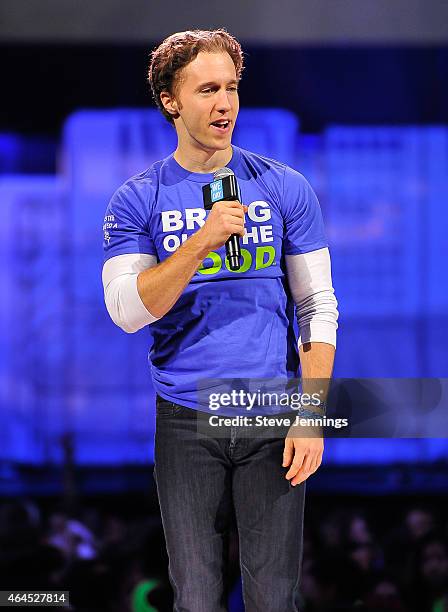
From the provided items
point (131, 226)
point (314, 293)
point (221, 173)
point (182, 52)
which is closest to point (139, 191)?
point (131, 226)

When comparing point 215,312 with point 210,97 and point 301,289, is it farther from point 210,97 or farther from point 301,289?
point 210,97

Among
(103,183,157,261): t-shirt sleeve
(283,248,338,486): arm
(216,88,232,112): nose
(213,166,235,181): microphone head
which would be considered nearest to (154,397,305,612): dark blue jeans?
(283,248,338,486): arm

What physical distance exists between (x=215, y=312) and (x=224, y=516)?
15.0 inches

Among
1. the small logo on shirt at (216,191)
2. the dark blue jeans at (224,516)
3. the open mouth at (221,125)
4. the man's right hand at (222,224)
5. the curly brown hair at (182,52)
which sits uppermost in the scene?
the curly brown hair at (182,52)

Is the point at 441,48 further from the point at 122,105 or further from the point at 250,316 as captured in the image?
the point at 250,316

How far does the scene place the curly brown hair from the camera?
1.75 meters

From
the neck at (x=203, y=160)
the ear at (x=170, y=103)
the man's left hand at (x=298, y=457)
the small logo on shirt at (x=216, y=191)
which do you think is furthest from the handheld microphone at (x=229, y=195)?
the man's left hand at (x=298, y=457)

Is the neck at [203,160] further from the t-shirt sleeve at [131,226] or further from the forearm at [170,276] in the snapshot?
the forearm at [170,276]

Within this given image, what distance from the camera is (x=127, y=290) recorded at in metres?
1.70

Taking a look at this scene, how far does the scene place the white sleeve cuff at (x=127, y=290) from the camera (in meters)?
1.69

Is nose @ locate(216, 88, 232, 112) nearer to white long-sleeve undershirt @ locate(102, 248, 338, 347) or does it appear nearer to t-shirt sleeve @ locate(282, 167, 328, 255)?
t-shirt sleeve @ locate(282, 167, 328, 255)

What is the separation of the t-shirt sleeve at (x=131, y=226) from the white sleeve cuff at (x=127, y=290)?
1 cm

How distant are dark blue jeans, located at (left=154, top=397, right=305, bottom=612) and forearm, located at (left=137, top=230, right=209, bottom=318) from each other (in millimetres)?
218

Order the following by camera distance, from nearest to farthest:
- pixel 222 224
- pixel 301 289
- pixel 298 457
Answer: pixel 222 224, pixel 298 457, pixel 301 289
